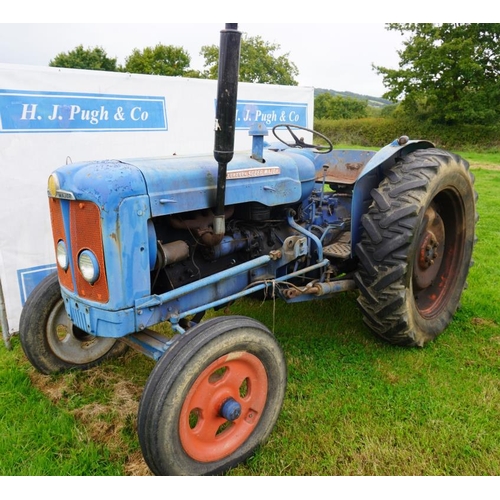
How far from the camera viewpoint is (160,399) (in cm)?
186

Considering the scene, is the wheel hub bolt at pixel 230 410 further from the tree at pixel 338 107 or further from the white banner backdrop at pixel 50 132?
the tree at pixel 338 107

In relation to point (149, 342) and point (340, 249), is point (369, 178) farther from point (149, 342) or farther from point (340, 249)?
point (149, 342)

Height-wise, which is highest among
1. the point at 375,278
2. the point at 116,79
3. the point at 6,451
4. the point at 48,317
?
the point at 116,79

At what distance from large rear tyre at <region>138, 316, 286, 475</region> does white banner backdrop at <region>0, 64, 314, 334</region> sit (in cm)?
171

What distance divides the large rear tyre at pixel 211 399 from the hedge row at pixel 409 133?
21657mm

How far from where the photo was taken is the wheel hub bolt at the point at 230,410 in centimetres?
210

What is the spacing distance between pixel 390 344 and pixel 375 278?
2.15 feet

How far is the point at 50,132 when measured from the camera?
3682mm

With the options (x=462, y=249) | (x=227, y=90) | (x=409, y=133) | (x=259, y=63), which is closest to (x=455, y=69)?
(x=409, y=133)

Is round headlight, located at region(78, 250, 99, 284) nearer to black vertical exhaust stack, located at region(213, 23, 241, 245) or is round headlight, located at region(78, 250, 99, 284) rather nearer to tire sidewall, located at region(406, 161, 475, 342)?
black vertical exhaust stack, located at region(213, 23, 241, 245)

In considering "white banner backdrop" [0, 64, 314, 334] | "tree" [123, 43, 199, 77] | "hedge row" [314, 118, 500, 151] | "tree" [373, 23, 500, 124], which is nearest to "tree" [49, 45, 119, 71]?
"tree" [123, 43, 199, 77]

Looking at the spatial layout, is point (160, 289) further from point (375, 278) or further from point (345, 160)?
point (345, 160)

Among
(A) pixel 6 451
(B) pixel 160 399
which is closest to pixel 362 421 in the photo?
(B) pixel 160 399

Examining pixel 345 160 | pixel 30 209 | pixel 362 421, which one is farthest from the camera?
pixel 345 160
